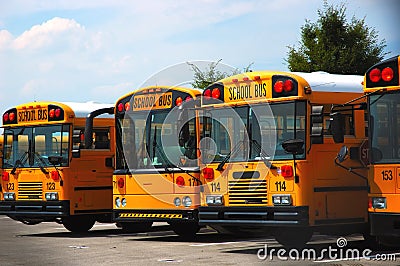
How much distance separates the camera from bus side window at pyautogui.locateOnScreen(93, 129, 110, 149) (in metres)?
19.4

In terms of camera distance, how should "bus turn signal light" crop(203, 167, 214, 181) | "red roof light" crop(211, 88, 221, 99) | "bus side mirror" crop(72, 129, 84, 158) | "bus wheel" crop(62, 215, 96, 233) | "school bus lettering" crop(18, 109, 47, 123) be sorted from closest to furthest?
1. "bus turn signal light" crop(203, 167, 214, 181)
2. "red roof light" crop(211, 88, 221, 99)
3. "bus side mirror" crop(72, 129, 84, 158)
4. "school bus lettering" crop(18, 109, 47, 123)
5. "bus wheel" crop(62, 215, 96, 233)

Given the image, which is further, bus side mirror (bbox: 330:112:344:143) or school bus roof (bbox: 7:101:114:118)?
school bus roof (bbox: 7:101:114:118)

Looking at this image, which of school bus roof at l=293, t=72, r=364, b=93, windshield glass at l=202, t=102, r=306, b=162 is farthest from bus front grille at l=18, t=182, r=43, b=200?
school bus roof at l=293, t=72, r=364, b=93

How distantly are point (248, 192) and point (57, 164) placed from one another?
19.4 feet

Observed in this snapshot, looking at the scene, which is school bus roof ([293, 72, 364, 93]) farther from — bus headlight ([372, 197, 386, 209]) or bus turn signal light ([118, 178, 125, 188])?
bus turn signal light ([118, 178, 125, 188])

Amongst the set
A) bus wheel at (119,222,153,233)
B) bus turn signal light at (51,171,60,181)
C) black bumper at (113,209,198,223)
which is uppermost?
bus turn signal light at (51,171,60,181)

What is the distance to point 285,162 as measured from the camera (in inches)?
547

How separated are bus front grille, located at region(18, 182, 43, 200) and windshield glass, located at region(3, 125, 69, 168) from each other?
0.40 meters

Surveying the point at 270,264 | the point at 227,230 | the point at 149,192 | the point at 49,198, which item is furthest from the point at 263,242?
the point at 49,198

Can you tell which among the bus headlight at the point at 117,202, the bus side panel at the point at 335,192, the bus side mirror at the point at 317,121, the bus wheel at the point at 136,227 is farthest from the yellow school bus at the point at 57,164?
the bus side mirror at the point at 317,121

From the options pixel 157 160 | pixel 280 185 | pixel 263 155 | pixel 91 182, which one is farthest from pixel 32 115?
pixel 280 185

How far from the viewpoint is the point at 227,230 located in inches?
615

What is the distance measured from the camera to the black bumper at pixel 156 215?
53.5 feet

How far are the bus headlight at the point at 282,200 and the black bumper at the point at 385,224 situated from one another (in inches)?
59.7
